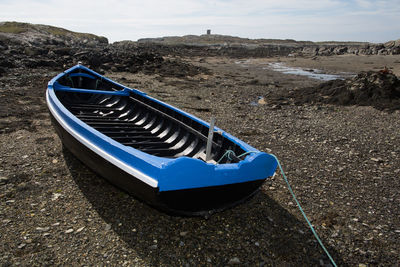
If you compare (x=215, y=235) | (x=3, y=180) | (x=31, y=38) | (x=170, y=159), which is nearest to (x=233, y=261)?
(x=215, y=235)

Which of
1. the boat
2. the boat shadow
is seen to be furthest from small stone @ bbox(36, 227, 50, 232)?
the boat

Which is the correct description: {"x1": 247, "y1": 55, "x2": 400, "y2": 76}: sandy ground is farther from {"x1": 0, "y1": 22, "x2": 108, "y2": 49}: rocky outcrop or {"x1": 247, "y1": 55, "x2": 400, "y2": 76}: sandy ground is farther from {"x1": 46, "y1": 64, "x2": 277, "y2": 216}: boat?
{"x1": 0, "y1": 22, "x2": 108, "y2": 49}: rocky outcrop

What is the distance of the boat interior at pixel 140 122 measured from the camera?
6113 mm

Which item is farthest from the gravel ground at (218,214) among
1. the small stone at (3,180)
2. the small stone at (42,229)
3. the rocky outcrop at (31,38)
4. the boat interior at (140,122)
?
the rocky outcrop at (31,38)

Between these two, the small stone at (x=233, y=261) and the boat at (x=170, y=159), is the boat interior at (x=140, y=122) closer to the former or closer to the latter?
the boat at (x=170, y=159)

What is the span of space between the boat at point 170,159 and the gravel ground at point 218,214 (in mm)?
645

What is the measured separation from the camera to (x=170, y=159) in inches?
155

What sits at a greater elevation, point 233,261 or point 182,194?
point 182,194

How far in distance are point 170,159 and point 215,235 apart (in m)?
1.72

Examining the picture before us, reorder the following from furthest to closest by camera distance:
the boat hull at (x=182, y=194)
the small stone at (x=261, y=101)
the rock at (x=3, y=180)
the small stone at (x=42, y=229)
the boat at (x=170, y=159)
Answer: the small stone at (x=261, y=101) < the rock at (x=3, y=180) < the small stone at (x=42, y=229) < the boat hull at (x=182, y=194) < the boat at (x=170, y=159)

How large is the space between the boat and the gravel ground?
2.12 feet

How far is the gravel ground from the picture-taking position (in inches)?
166

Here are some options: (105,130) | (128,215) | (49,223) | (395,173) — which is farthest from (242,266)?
(395,173)

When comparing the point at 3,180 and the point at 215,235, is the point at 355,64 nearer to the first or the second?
the point at 215,235
